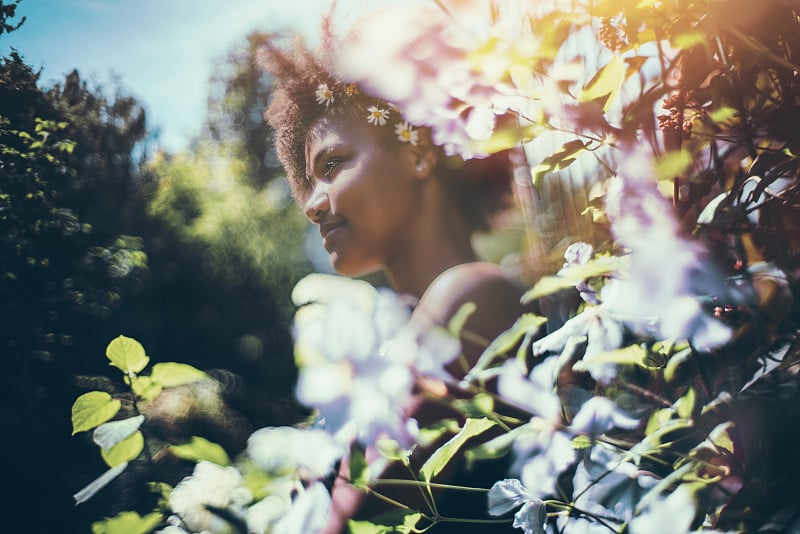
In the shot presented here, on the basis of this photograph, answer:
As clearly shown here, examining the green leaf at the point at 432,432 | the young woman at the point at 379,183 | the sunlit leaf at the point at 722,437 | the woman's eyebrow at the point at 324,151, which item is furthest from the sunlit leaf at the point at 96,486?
the woman's eyebrow at the point at 324,151

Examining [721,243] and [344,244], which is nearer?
[721,243]

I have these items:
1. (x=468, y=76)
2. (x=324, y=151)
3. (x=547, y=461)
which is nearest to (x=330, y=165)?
(x=324, y=151)

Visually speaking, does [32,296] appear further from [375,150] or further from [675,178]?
[675,178]

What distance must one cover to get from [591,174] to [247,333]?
10.5 ft

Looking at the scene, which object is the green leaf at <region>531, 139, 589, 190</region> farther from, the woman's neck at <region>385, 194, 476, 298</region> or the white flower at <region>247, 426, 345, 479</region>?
the woman's neck at <region>385, 194, 476, 298</region>

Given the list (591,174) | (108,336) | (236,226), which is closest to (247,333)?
(236,226)

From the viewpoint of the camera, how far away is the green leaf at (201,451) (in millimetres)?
388


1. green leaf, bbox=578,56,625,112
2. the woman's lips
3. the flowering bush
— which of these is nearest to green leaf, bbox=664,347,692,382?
the flowering bush

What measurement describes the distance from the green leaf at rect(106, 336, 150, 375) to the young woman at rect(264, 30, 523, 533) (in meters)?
0.61

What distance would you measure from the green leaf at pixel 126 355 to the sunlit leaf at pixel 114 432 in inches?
2.7

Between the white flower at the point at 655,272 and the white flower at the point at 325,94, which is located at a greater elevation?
the white flower at the point at 325,94

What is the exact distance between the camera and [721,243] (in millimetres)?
488

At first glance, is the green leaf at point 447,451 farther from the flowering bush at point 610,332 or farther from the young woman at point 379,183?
the young woman at point 379,183

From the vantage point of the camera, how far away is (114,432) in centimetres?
40
